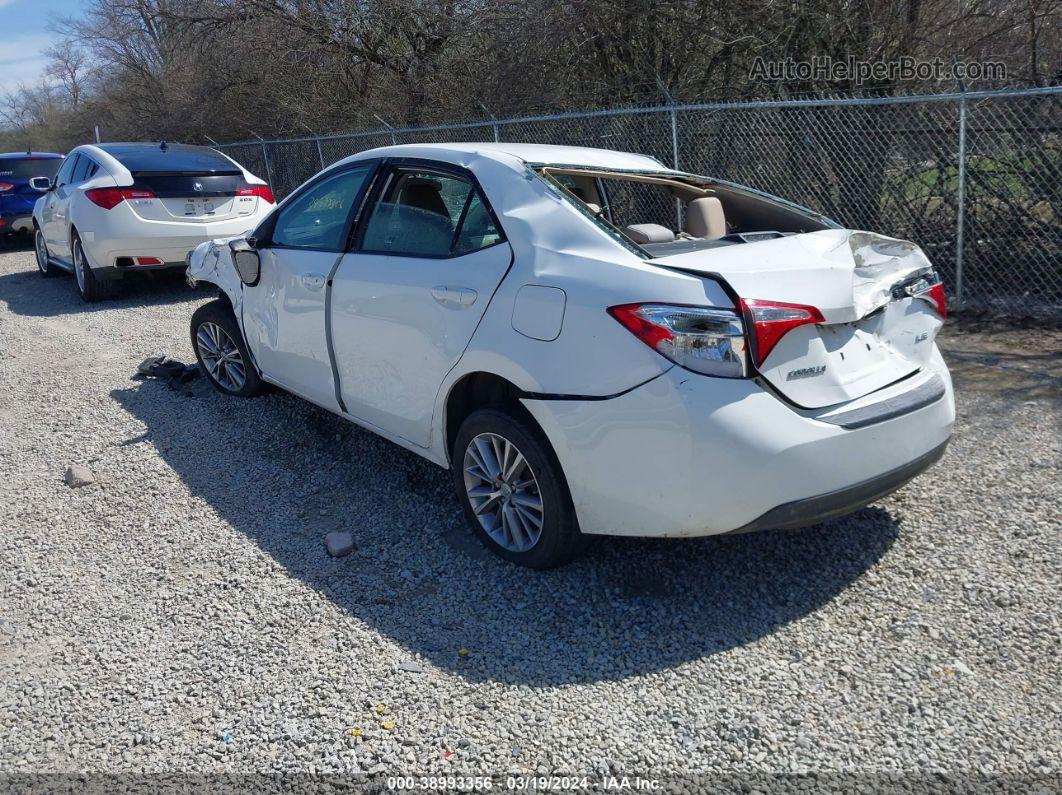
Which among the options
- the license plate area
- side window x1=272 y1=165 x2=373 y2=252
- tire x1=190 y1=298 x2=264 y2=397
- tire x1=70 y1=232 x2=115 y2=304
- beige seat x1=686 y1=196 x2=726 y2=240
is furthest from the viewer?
tire x1=70 y1=232 x2=115 y2=304

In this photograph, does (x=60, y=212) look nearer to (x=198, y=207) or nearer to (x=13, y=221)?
(x=198, y=207)

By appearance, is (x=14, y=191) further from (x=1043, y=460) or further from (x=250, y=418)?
(x=1043, y=460)

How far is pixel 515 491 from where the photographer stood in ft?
12.1

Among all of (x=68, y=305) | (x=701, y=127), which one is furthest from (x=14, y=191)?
(x=701, y=127)

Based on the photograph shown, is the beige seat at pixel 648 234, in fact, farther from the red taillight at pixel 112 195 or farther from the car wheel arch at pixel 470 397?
the red taillight at pixel 112 195

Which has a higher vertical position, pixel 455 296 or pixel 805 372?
pixel 455 296

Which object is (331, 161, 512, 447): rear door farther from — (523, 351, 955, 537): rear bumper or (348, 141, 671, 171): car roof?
(523, 351, 955, 537): rear bumper

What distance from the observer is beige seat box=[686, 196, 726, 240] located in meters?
4.29

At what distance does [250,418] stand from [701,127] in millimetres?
5582

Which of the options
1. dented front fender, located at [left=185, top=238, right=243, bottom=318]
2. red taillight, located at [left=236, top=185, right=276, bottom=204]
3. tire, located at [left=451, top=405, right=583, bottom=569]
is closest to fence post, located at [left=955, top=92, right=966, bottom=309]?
tire, located at [left=451, top=405, right=583, bottom=569]

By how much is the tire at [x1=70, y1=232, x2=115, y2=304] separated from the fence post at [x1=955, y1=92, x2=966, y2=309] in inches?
328

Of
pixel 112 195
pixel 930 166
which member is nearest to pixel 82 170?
pixel 112 195

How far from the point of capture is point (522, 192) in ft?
12.2

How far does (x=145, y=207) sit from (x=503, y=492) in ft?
23.2
